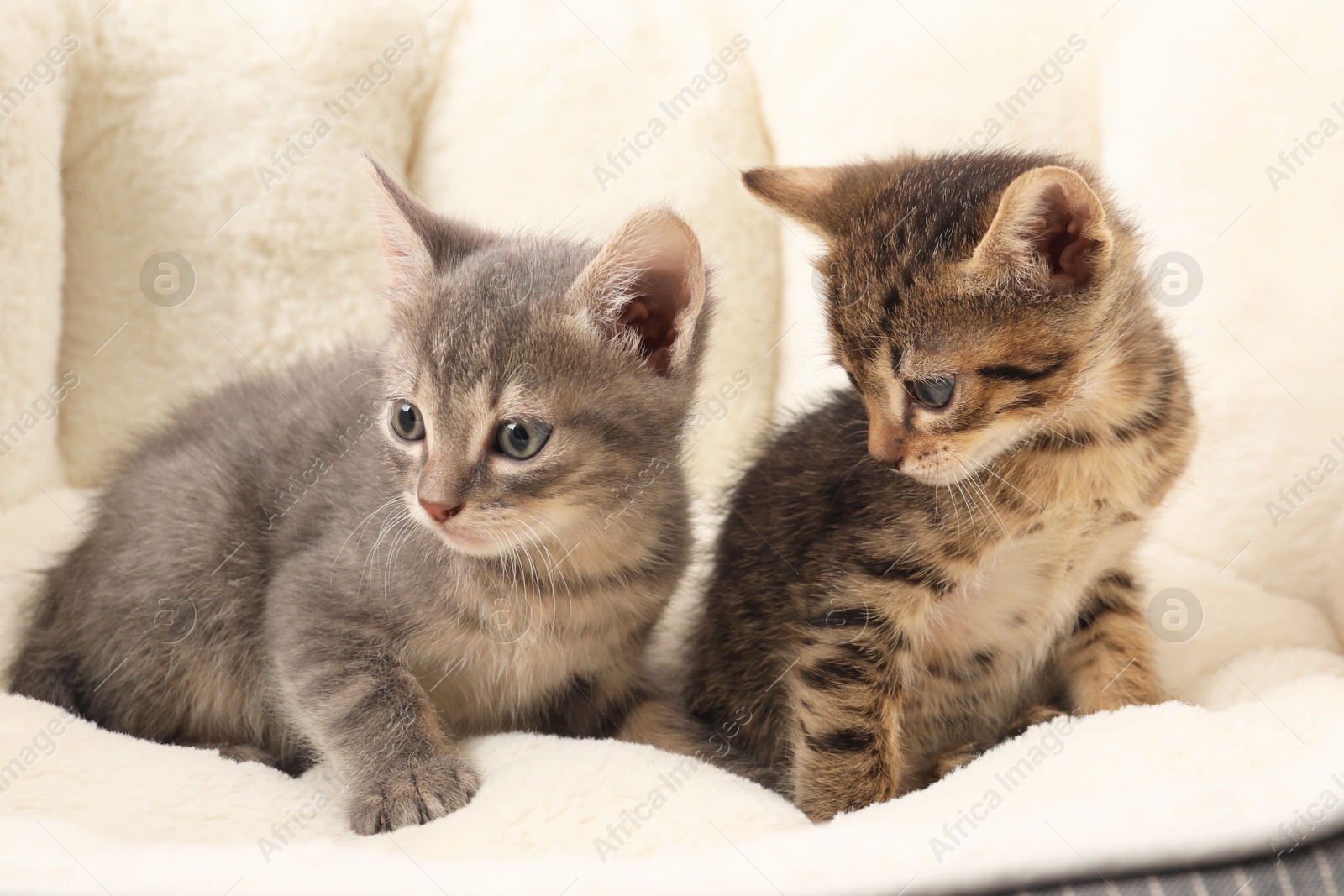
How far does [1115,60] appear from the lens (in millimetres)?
2314

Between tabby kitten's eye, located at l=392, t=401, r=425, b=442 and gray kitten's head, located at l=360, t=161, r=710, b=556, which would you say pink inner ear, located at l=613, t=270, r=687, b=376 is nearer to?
gray kitten's head, located at l=360, t=161, r=710, b=556

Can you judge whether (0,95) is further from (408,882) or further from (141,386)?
(408,882)

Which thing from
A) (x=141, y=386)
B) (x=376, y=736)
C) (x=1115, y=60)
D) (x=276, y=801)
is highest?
(x=1115, y=60)

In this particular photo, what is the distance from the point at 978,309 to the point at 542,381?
22.8 inches

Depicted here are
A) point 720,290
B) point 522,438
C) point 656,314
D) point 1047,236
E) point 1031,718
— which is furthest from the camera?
point 720,290

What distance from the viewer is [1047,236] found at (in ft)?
4.73

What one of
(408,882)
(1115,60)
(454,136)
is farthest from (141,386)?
(1115,60)

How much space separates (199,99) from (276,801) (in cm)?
159

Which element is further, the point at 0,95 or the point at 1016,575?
the point at 0,95

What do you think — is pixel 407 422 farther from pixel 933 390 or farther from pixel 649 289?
pixel 933 390

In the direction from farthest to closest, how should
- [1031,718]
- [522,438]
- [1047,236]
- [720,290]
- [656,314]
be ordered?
[720,290] → [1031,718] → [656,314] → [522,438] → [1047,236]

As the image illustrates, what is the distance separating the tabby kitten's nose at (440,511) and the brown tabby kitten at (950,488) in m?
0.54

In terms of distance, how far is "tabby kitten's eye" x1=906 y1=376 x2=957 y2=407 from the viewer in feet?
4.84

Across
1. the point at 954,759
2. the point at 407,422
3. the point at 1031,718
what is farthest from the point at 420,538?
the point at 1031,718
